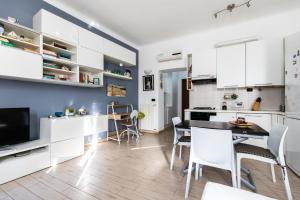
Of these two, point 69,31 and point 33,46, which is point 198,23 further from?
point 33,46

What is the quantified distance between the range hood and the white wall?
722 millimetres

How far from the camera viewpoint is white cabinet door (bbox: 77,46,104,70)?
2.98 meters

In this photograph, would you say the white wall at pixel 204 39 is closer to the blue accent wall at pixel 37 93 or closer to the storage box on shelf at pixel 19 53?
the blue accent wall at pixel 37 93

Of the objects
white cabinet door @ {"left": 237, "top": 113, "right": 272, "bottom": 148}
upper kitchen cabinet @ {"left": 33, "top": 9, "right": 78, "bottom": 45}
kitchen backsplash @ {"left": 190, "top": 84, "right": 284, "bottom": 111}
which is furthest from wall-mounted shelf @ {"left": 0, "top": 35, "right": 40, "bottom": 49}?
white cabinet door @ {"left": 237, "top": 113, "right": 272, "bottom": 148}

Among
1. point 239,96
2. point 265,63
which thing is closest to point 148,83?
point 239,96

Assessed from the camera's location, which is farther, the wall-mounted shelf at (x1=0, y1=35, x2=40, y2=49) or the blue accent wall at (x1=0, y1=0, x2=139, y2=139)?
the blue accent wall at (x1=0, y1=0, x2=139, y2=139)

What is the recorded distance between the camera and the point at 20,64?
213 centimetres

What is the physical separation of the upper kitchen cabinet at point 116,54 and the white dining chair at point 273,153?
3276 millimetres

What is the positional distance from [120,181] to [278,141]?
1927 millimetres

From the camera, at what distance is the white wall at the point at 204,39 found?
3.24m

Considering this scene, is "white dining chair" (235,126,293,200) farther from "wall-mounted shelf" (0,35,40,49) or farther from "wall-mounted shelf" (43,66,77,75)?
"wall-mounted shelf" (0,35,40,49)

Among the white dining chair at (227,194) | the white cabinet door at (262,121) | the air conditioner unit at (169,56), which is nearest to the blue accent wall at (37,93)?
the air conditioner unit at (169,56)

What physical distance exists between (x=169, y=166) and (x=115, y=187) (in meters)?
0.94

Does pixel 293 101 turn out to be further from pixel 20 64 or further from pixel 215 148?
pixel 20 64
